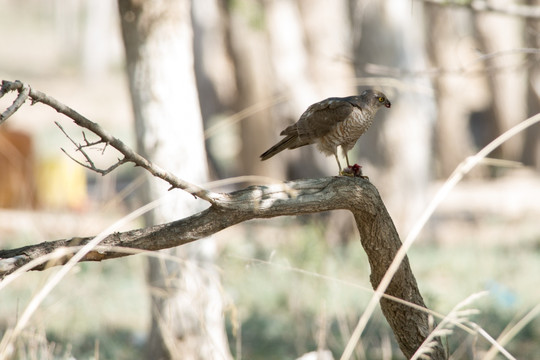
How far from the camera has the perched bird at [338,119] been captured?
315cm

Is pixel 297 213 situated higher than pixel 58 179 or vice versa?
pixel 58 179

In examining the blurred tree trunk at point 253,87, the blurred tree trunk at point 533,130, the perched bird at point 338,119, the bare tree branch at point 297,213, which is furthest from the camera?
the blurred tree trunk at point 533,130

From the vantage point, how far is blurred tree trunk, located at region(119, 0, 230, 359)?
446 centimetres

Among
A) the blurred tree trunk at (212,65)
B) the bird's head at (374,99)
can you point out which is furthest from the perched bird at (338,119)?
the blurred tree trunk at (212,65)

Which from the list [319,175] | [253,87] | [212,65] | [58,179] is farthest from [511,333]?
[212,65]

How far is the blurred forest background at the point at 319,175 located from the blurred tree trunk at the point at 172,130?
44cm

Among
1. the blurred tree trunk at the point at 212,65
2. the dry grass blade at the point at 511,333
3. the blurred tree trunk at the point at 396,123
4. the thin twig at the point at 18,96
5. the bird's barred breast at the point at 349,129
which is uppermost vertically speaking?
the blurred tree trunk at the point at 212,65

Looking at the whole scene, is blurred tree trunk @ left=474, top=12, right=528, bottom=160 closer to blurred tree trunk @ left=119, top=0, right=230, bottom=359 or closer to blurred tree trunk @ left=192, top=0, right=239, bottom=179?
blurred tree trunk @ left=192, top=0, right=239, bottom=179

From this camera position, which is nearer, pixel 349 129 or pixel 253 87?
pixel 349 129

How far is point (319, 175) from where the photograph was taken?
35.6ft

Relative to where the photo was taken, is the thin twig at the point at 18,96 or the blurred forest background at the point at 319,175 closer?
the thin twig at the point at 18,96

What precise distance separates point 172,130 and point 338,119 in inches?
64.0

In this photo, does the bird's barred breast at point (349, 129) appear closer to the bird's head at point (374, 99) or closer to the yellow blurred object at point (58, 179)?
the bird's head at point (374, 99)

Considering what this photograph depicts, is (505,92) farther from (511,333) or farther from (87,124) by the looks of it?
(87,124)
